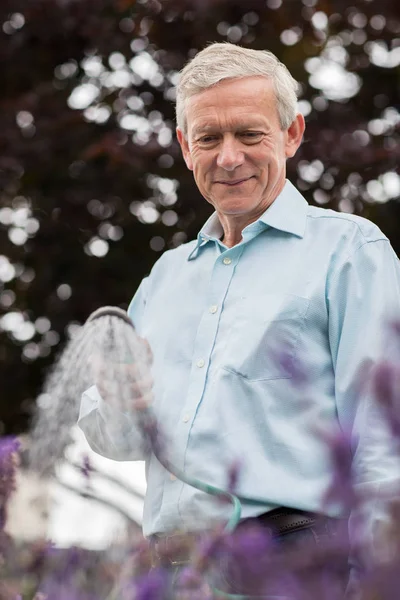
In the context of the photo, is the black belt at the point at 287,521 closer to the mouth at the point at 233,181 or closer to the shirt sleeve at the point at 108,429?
the shirt sleeve at the point at 108,429

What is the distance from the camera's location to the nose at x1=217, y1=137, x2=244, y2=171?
97.2 inches

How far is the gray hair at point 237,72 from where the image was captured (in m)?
2.48

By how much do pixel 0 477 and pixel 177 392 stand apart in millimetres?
743

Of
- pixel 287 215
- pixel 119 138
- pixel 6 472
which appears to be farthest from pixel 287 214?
pixel 119 138

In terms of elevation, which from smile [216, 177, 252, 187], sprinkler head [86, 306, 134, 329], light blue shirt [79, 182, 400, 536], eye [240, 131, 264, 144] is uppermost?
eye [240, 131, 264, 144]

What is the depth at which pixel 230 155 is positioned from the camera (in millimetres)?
2469

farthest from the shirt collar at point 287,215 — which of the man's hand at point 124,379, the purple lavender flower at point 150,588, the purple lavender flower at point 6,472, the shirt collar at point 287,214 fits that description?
the purple lavender flower at point 150,588

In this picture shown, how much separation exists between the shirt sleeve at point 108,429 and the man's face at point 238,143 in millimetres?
539

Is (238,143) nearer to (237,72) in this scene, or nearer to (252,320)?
(237,72)

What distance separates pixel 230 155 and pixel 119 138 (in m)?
2.51

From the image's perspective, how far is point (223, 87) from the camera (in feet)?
8.14

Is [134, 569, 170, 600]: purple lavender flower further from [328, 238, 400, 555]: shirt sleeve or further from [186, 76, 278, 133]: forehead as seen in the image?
[186, 76, 278, 133]: forehead

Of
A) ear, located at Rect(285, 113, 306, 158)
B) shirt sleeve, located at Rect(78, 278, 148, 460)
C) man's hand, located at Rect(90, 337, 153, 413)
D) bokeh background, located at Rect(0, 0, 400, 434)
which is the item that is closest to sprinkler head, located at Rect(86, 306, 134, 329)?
man's hand, located at Rect(90, 337, 153, 413)

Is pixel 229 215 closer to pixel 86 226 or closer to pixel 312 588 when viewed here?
pixel 312 588
